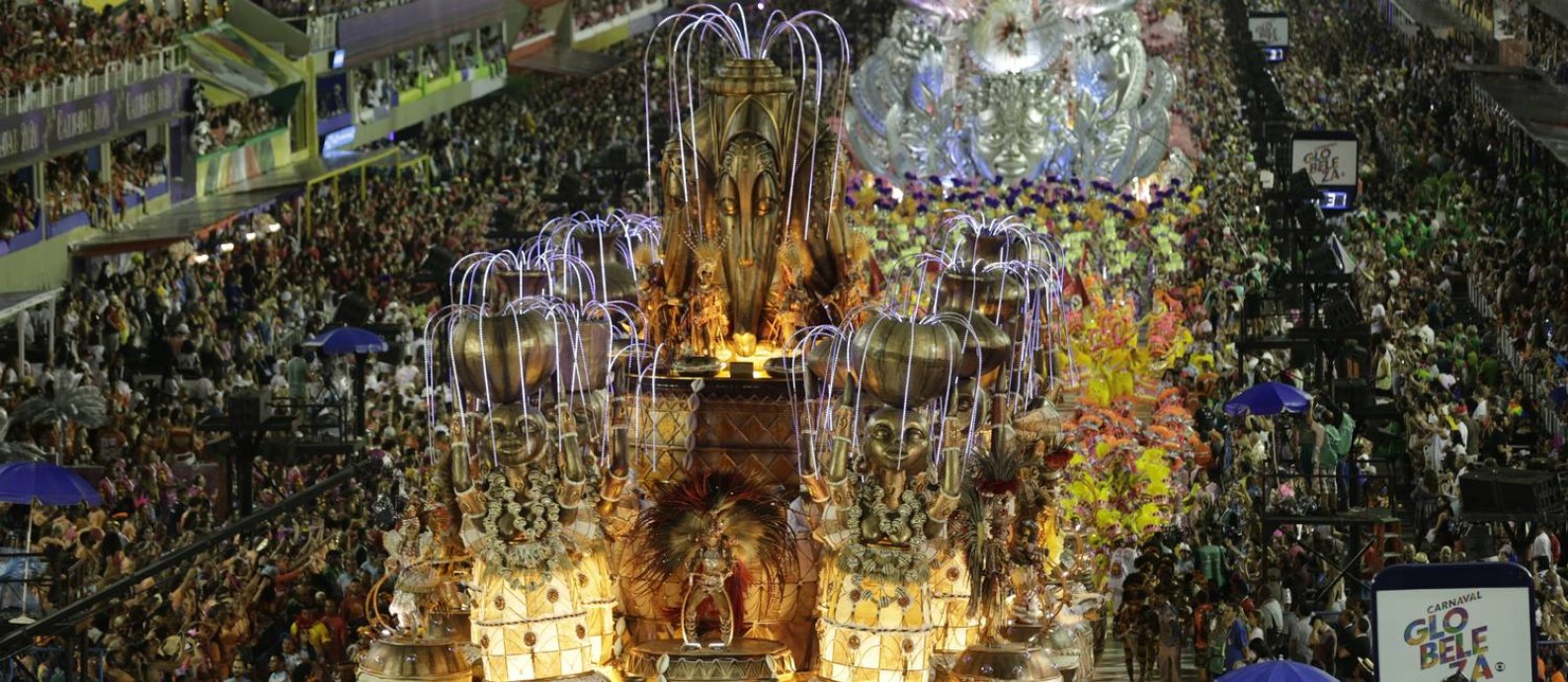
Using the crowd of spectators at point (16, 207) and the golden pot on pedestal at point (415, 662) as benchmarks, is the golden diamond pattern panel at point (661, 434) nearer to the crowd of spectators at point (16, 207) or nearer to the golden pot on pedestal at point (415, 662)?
the golden pot on pedestal at point (415, 662)

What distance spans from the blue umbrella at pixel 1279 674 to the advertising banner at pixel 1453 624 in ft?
2.42

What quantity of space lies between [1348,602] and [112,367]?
14.7m

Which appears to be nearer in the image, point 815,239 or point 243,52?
point 815,239

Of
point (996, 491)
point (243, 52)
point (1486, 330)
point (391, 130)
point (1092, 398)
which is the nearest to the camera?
point (996, 491)

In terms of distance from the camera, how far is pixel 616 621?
1859 centimetres

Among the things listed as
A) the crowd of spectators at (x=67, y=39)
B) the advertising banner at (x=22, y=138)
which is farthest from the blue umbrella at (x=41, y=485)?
the crowd of spectators at (x=67, y=39)

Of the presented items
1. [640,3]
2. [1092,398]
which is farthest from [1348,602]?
[640,3]

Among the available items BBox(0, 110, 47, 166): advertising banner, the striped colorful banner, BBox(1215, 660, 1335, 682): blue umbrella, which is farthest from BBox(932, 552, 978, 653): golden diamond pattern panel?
the striped colorful banner

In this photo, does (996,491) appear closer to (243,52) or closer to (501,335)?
(501,335)

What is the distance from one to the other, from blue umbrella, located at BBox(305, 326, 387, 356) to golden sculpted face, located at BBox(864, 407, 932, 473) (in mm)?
14962

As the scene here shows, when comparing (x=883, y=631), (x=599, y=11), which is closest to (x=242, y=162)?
(x=599, y=11)

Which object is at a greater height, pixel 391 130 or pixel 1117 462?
pixel 391 130

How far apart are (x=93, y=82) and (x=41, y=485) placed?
17586 mm

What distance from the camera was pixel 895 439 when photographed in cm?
1747
